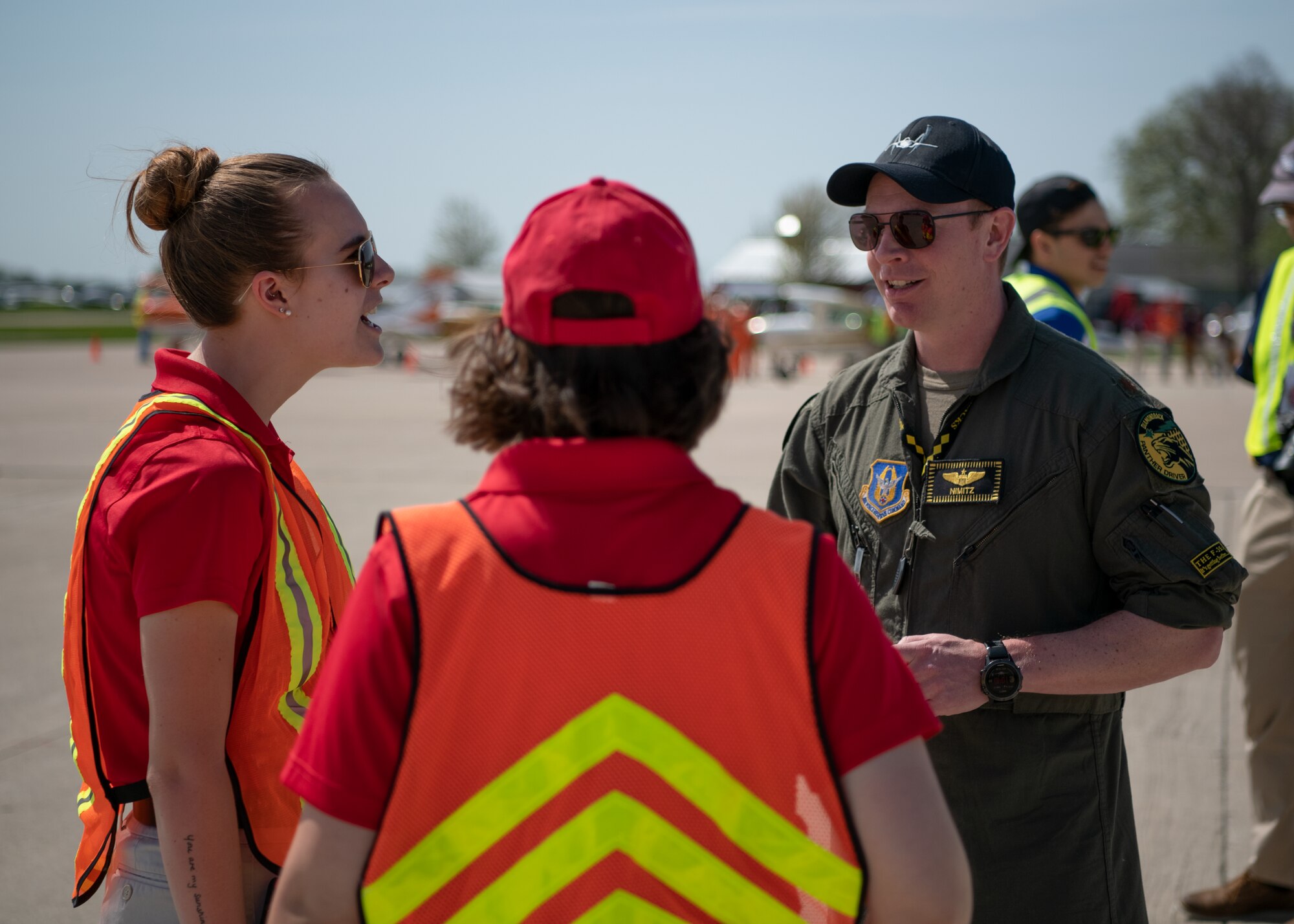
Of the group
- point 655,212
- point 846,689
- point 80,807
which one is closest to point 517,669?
point 846,689

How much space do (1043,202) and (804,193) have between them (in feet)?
267

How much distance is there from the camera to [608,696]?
122 cm

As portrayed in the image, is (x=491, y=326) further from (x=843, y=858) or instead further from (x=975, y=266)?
(x=975, y=266)

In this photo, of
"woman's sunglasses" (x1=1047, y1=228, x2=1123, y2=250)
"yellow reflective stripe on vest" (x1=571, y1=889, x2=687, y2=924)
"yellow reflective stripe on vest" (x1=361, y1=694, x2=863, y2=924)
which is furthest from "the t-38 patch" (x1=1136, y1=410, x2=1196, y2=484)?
"woman's sunglasses" (x1=1047, y1=228, x2=1123, y2=250)

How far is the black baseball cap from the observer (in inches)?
91.7

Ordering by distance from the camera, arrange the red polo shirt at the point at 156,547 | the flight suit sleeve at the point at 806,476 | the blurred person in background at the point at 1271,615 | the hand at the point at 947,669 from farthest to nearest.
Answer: the blurred person in background at the point at 1271,615 < the flight suit sleeve at the point at 806,476 < the hand at the point at 947,669 < the red polo shirt at the point at 156,547

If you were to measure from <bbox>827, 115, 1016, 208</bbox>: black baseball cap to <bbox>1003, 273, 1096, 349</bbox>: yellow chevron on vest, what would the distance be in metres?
1.81

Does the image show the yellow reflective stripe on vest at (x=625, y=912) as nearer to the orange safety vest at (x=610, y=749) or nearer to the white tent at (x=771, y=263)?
the orange safety vest at (x=610, y=749)

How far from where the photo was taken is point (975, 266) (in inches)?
94.2

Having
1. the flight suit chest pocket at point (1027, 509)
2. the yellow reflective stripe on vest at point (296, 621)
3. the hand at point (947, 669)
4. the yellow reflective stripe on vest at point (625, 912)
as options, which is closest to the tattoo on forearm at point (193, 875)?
the yellow reflective stripe on vest at point (296, 621)

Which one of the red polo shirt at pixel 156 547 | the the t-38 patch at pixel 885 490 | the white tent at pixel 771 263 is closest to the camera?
the red polo shirt at pixel 156 547

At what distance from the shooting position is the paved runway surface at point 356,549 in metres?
4.00

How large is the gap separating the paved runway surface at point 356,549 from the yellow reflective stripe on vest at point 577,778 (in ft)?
2.08

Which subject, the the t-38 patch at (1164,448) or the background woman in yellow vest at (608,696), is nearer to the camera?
the background woman in yellow vest at (608,696)
